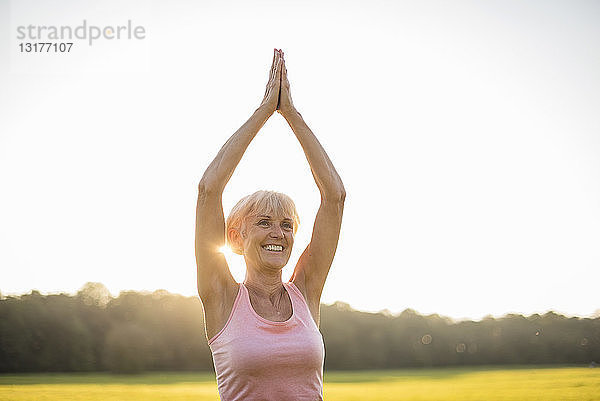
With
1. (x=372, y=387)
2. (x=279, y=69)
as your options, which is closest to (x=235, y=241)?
(x=279, y=69)

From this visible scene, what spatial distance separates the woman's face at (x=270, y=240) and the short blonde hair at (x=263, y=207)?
0.03 metres

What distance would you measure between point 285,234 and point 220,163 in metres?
0.44

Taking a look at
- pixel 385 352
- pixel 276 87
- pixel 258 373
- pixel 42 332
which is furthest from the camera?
pixel 385 352

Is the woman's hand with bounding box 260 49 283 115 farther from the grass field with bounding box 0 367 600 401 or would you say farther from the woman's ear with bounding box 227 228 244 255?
the grass field with bounding box 0 367 600 401

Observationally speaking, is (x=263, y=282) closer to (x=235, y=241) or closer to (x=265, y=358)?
(x=235, y=241)

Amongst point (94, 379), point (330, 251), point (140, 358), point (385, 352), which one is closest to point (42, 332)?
point (94, 379)

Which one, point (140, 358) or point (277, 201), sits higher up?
point (277, 201)

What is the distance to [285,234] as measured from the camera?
2938 millimetres

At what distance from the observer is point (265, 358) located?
267 cm

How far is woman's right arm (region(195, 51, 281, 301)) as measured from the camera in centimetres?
277

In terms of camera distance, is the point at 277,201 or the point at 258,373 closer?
the point at 258,373

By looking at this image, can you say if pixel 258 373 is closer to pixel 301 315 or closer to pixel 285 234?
pixel 301 315

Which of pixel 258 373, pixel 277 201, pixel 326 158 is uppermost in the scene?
pixel 326 158

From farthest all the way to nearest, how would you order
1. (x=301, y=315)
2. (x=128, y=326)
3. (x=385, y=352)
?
(x=385, y=352), (x=128, y=326), (x=301, y=315)
